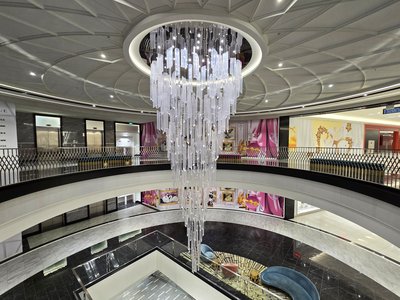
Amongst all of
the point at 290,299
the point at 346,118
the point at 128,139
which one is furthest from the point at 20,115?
the point at 346,118

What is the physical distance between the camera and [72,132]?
11.7 m

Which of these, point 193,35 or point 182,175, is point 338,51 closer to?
point 193,35

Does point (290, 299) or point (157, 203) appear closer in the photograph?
point (290, 299)

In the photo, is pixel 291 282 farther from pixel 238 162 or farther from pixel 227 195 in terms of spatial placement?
pixel 227 195

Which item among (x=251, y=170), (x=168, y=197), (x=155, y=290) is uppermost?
(x=251, y=170)

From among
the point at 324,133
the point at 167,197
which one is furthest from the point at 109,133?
the point at 324,133

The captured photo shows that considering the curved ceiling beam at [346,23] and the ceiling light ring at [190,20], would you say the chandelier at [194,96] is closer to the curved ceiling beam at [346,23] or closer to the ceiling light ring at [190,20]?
the ceiling light ring at [190,20]

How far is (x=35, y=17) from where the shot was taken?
10.2ft

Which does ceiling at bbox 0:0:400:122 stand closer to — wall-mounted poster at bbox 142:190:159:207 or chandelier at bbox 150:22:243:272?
chandelier at bbox 150:22:243:272

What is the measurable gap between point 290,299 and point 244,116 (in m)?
9.55

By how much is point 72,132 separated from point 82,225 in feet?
18.2

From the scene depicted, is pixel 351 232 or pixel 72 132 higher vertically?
pixel 72 132

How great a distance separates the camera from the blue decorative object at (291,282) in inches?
242

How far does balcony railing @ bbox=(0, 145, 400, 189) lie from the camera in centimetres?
589
